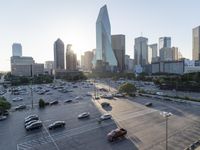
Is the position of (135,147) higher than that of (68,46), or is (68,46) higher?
(68,46)

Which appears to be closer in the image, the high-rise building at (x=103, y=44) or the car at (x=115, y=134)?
the car at (x=115, y=134)

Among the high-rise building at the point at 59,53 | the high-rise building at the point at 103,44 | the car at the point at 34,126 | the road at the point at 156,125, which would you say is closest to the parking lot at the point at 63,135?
the car at the point at 34,126

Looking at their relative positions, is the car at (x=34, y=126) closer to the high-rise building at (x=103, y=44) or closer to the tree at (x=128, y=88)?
the tree at (x=128, y=88)

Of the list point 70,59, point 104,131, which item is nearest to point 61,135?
point 104,131

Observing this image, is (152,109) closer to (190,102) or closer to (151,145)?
(190,102)

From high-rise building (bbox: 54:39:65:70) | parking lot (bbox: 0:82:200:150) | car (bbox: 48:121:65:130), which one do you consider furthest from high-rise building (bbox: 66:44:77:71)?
car (bbox: 48:121:65:130)

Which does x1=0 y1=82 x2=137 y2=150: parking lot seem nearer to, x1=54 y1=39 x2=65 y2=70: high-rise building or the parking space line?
the parking space line

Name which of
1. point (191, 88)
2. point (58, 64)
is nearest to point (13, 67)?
point (58, 64)
